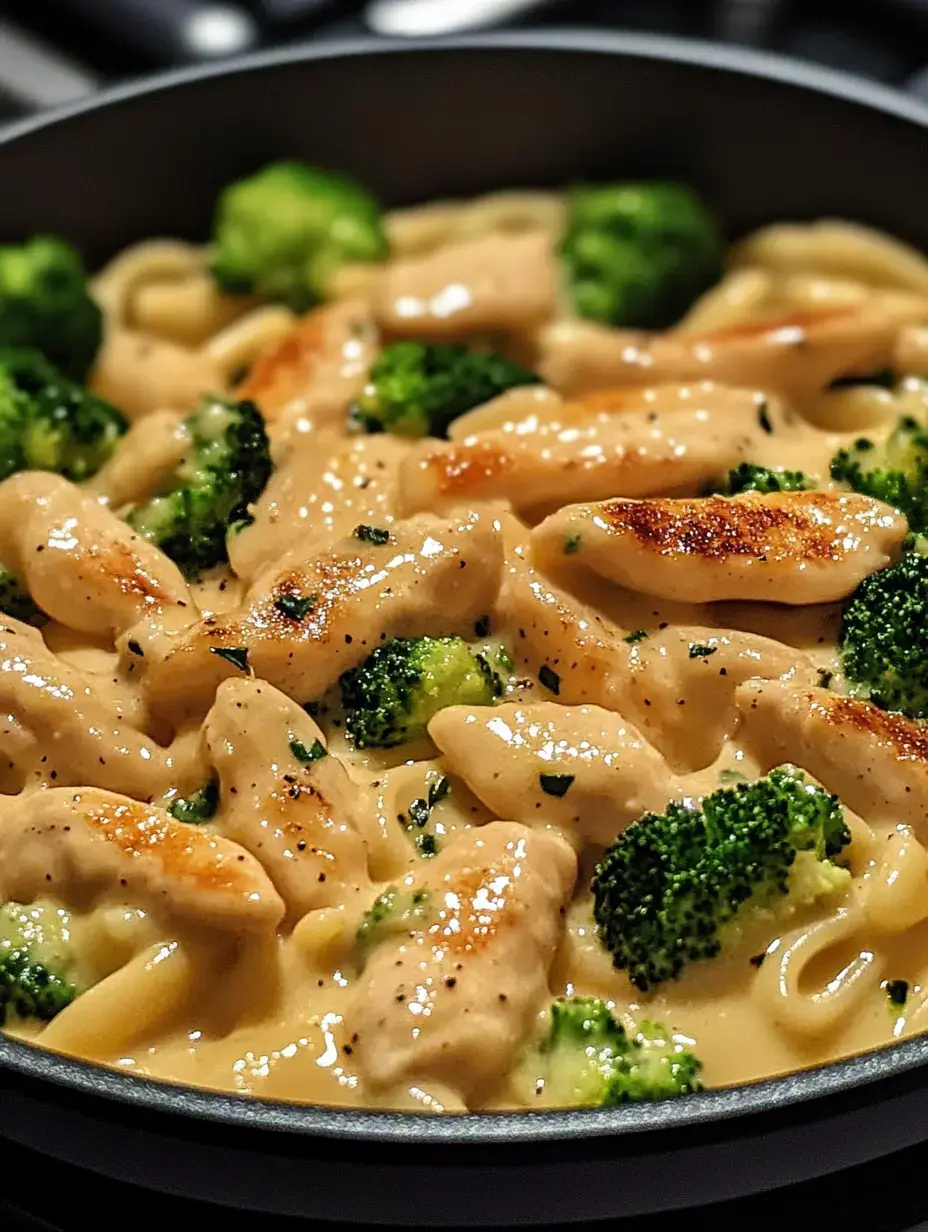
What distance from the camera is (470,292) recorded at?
286cm

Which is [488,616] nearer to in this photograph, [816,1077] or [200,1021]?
[200,1021]

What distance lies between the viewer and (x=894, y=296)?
3041 mm

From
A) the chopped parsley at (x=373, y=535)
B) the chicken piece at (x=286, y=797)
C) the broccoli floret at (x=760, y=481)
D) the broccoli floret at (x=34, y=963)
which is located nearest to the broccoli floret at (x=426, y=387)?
the chopped parsley at (x=373, y=535)

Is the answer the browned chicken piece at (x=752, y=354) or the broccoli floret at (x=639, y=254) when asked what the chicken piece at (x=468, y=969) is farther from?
the broccoli floret at (x=639, y=254)

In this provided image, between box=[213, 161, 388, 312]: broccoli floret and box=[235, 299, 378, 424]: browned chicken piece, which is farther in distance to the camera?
box=[213, 161, 388, 312]: broccoli floret

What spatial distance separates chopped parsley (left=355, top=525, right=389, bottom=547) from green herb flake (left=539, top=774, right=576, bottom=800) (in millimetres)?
472

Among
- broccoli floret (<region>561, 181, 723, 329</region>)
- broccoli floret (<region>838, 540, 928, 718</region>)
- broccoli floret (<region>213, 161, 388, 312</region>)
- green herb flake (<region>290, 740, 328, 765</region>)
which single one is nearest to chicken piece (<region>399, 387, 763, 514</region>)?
broccoli floret (<region>838, 540, 928, 718</region>)

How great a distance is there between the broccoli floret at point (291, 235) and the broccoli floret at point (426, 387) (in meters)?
0.53

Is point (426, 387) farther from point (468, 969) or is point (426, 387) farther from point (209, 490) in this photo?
point (468, 969)

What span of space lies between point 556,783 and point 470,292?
1.28 meters

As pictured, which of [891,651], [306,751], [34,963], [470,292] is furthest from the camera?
[470,292]

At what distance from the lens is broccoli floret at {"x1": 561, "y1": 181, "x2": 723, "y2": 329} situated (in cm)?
307

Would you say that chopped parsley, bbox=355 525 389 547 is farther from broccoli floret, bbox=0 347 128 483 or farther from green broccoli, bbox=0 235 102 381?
green broccoli, bbox=0 235 102 381

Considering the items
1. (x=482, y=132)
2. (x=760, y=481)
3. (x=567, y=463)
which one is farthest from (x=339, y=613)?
(x=482, y=132)
